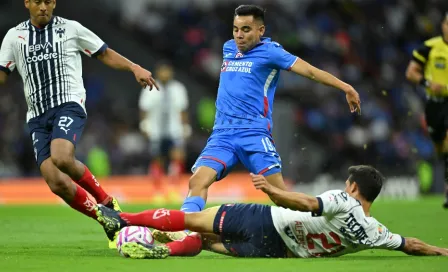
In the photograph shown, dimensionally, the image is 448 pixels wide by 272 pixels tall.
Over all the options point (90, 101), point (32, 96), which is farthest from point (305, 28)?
point (32, 96)

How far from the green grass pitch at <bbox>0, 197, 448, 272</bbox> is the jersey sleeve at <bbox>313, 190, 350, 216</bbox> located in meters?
0.40

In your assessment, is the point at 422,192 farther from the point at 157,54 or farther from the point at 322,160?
the point at 157,54

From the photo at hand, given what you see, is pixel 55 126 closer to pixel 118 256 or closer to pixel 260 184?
pixel 118 256

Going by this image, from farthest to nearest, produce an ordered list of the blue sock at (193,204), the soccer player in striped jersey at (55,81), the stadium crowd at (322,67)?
1. the stadium crowd at (322,67)
2. the soccer player in striped jersey at (55,81)
3. the blue sock at (193,204)

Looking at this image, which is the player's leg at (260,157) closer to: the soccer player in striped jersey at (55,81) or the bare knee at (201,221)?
the soccer player in striped jersey at (55,81)

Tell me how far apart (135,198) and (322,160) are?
557 cm

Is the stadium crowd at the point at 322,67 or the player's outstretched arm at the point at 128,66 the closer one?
the player's outstretched arm at the point at 128,66

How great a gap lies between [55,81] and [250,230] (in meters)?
2.68

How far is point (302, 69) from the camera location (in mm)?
8672

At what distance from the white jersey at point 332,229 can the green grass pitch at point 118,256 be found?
0.15m

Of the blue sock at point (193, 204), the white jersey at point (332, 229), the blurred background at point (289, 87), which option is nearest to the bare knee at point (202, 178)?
the blue sock at point (193, 204)

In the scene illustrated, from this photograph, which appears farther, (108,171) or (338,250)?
(108,171)

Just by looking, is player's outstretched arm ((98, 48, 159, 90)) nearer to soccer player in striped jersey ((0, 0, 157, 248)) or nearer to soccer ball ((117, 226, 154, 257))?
soccer player in striped jersey ((0, 0, 157, 248))

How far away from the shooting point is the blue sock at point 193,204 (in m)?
8.34
